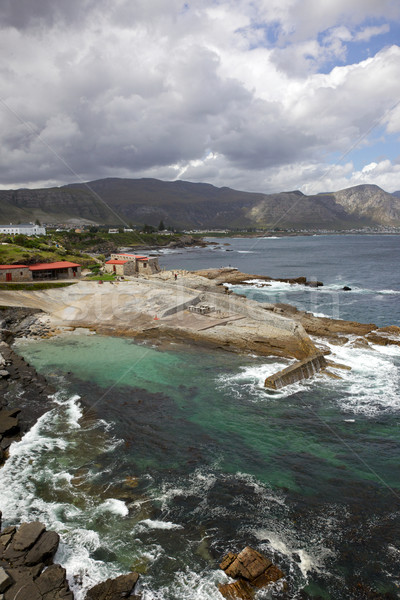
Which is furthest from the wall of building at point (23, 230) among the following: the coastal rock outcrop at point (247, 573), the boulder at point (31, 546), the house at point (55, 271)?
the coastal rock outcrop at point (247, 573)

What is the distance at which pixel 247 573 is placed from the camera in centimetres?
1117

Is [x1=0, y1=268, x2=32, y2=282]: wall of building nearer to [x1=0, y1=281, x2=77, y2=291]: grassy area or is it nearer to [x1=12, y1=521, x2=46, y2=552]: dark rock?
[x1=0, y1=281, x2=77, y2=291]: grassy area

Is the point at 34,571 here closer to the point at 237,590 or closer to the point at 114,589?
the point at 114,589

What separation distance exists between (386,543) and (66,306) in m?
40.5

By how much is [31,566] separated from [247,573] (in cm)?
674

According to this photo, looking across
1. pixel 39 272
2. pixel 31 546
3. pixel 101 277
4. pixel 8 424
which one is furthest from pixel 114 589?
pixel 39 272

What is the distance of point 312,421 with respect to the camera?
20.6m

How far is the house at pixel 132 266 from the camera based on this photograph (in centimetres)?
6146

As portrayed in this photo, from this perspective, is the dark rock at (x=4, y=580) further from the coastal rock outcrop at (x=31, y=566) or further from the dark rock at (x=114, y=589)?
the dark rock at (x=114, y=589)

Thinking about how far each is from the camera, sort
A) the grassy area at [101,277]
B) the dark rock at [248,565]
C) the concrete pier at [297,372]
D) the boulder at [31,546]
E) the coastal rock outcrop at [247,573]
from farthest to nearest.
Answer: the grassy area at [101,277] < the concrete pier at [297,372] < the boulder at [31,546] < the dark rock at [248,565] < the coastal rock outcrop at [247,573]

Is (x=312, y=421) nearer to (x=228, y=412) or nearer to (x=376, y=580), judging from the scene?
(x=228, y=412)

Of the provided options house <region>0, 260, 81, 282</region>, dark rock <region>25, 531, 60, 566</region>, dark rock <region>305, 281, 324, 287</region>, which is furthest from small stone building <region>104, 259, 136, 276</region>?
dark rock <region>25, 531, 60, 566</region>

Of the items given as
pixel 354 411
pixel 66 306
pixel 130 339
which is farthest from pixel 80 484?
pixel 66 306

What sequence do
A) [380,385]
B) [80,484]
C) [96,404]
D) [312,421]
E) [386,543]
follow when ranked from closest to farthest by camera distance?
1. [386,543]
2. [80,484]
3. [312,421]
4. [96,404]
5. [380,385]
